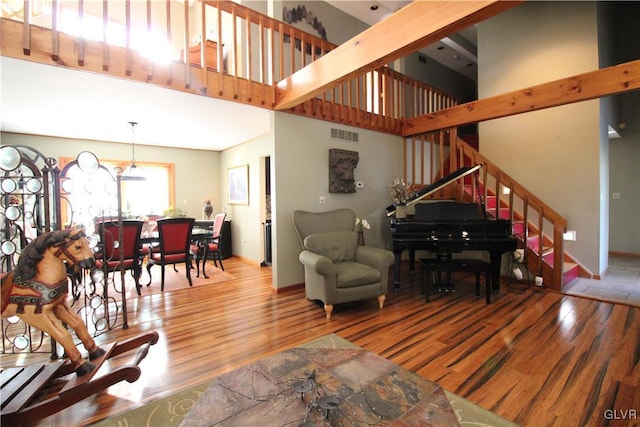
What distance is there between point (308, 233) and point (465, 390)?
2227mm

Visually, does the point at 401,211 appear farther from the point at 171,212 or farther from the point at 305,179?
the point at 171,212

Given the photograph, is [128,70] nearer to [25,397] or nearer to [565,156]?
[25,397]

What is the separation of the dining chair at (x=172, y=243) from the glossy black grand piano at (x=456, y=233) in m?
2.90

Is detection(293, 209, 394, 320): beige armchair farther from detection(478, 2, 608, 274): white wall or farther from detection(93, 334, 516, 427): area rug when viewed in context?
detection(478, 2, 608, 274): white wall

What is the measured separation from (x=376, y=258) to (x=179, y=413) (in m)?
2.26

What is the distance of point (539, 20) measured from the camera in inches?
184

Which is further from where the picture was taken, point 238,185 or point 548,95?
point 238,185

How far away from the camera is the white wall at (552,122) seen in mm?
4242

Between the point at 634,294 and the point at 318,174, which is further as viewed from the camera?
the point at 318,174

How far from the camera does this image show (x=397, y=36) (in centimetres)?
209

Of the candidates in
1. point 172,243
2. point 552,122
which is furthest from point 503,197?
point 172,243

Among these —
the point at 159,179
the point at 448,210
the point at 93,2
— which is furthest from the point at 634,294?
the point at 93,2

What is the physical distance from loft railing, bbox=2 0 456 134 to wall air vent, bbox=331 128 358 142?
15 centimetres

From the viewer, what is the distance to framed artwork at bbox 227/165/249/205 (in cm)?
582
